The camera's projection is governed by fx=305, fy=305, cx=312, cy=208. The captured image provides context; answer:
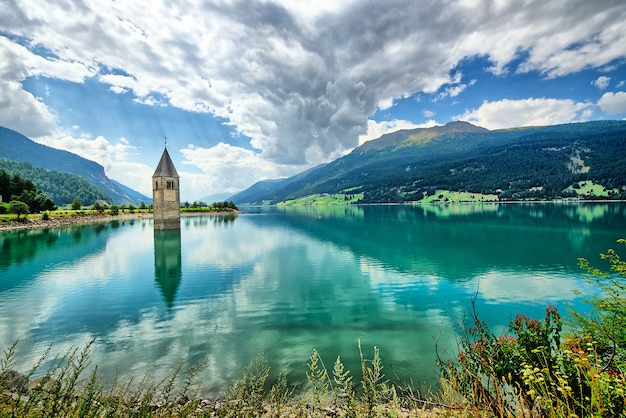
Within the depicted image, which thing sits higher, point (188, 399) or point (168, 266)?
point (188, 399)

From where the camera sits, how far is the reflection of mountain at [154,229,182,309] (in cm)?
2416

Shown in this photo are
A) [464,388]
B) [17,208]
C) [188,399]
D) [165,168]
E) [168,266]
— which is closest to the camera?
[464,388]

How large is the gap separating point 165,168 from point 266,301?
5815 cm

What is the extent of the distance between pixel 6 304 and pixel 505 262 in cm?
4256

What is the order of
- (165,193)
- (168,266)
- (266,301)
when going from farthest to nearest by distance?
(165,193) < (168,266) < (266,301)

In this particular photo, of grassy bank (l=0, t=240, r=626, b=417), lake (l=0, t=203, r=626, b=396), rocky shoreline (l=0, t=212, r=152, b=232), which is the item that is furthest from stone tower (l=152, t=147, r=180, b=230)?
grassy bank (l=0, t=240, r=626, b=417)

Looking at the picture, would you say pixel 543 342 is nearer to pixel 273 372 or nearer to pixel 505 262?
pixel 273 372

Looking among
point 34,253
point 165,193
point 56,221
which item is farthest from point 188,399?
point 56,221

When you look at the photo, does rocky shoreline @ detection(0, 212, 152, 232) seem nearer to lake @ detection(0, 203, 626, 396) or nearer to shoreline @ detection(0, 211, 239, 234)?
shoreline @ detection(0, 211, 239, 234)

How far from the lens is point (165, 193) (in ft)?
224

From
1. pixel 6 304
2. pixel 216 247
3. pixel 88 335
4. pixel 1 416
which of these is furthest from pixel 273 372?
pixel 216 247

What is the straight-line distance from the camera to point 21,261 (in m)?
34.2

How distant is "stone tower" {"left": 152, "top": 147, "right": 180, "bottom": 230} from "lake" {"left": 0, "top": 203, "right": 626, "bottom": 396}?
2653cm

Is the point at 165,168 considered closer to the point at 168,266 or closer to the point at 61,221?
the point at 61,221
